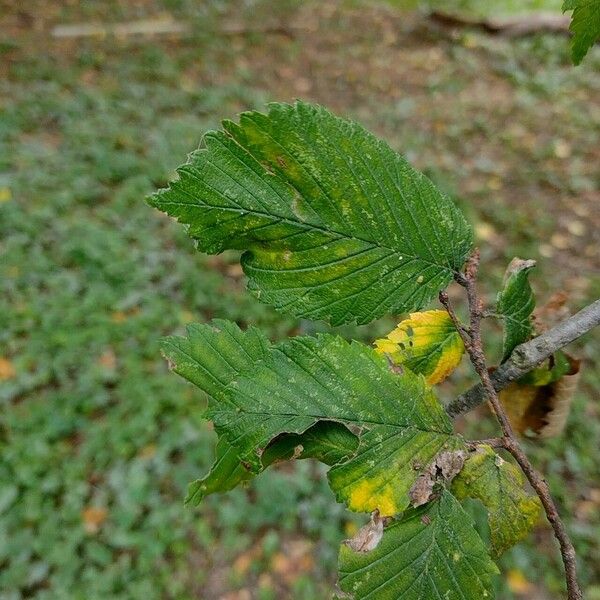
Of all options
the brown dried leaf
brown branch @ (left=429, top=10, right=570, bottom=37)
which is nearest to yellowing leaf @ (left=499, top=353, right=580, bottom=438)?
the brown dried leaf

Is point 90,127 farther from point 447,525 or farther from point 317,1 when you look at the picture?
point 447,525

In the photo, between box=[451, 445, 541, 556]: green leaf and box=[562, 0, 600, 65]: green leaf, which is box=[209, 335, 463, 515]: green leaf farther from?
box=[562, 0, 600, 65]: green leaf

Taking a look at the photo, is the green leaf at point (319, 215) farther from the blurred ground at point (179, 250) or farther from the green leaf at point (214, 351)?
the blurred ground at point (179, 250)

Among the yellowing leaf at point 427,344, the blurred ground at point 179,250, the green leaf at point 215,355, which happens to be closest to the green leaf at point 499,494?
the yellowing leaf at point 427,344

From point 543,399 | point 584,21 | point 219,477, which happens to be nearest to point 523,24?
point 584,21

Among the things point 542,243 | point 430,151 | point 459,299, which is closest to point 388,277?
point 459,299

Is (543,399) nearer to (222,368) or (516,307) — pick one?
(516,307)
